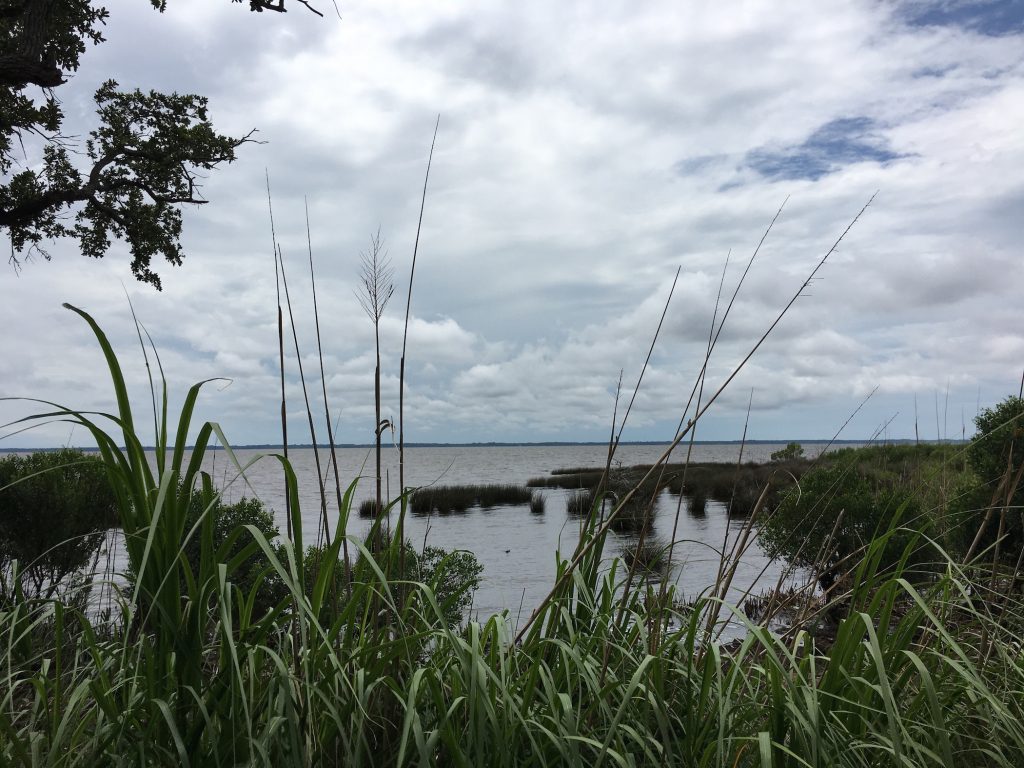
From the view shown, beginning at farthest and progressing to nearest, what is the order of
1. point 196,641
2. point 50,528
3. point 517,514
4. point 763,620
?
1. point 517,514
2. point 50,528
3. point 763,620
4. point 196,641

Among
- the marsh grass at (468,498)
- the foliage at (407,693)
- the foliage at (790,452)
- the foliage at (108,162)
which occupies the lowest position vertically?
the marsh grass at (468,498)

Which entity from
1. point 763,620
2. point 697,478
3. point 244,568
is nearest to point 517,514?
point 697,478

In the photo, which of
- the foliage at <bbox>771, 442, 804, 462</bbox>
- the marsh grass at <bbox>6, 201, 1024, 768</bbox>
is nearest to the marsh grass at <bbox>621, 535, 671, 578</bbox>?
the marsh grass at <bbox>6, 201, 1024, 768</bbox>

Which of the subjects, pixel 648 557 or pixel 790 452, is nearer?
pixel 648 557

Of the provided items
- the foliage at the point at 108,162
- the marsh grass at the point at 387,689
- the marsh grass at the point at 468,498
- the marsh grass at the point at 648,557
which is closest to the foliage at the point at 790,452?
the marsh grass at the point at 648,557

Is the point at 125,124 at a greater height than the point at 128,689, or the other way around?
the point at 125,124

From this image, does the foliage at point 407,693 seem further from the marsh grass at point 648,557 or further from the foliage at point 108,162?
the foliage at point 108,162

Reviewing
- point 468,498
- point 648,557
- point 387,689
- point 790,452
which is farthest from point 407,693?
point 468,498

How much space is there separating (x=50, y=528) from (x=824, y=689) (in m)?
8.34

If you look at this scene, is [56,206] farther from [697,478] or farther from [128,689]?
[697,478]

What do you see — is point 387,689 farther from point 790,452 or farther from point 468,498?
point 468,498

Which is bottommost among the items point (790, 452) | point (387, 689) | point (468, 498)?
point (468, 498)

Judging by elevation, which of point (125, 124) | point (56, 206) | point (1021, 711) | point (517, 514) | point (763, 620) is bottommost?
point (517, 514)

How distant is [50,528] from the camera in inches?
309
